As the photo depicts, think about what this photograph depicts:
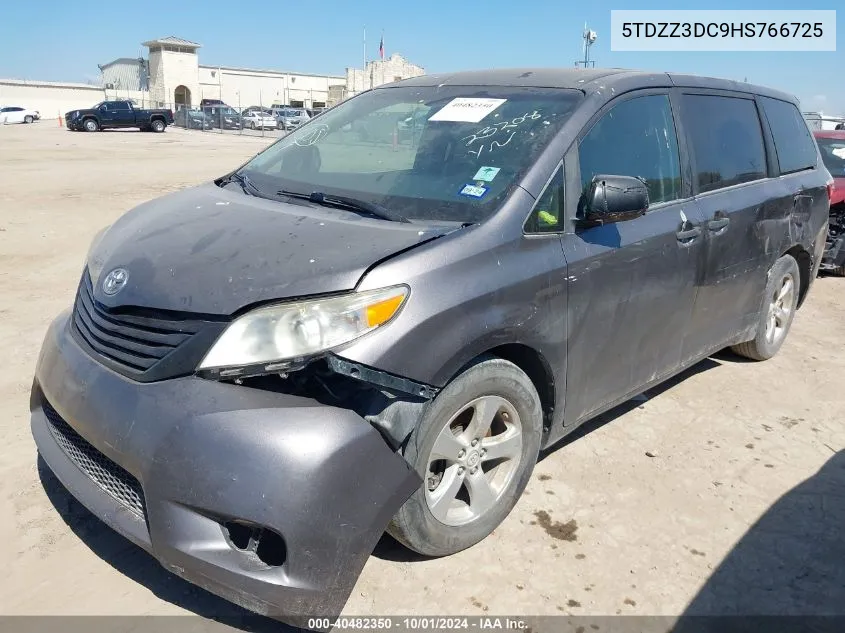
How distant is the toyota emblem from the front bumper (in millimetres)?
428

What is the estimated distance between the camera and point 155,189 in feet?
40.3

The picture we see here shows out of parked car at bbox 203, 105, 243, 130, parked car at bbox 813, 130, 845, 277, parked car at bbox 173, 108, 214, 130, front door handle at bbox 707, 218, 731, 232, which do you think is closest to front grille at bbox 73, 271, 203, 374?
front door handle at bbox 707, 218, 731, 232

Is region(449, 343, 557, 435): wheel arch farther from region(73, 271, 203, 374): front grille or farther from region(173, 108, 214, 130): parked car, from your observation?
region(173, 108, 214, 130): parked car

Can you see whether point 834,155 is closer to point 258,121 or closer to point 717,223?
point 717,223

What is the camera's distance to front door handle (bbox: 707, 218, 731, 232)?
150 inches

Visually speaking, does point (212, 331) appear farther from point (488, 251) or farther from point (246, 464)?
point (488, 251)

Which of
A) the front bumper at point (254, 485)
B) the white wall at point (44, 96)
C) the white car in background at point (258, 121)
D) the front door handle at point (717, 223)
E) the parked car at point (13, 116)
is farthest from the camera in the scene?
the white wall at point (44, 96)

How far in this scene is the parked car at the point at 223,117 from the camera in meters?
44.9

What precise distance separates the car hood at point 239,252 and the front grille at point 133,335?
0.05 metres

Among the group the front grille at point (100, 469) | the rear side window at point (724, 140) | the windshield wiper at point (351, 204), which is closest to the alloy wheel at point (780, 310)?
the rear side window at point (724, 140)

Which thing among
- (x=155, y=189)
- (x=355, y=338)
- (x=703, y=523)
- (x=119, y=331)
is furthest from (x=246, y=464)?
(x=155, y=189)

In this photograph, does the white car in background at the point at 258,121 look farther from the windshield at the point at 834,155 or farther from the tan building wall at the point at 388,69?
the windshield at the point at 834,155

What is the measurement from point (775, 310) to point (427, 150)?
323 cm

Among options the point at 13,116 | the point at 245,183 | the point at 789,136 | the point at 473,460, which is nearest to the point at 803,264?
the point at 789,136
